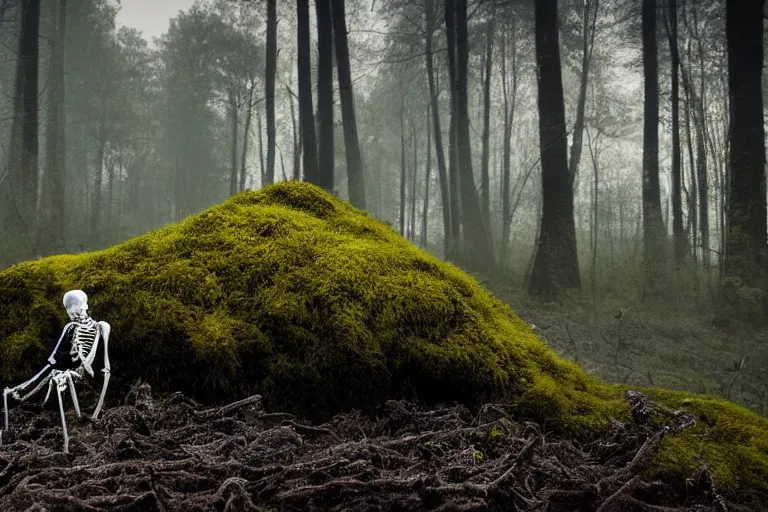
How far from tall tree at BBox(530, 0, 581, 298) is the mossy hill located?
7043mm

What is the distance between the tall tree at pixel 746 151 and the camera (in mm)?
7715

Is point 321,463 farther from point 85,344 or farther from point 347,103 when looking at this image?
point 347,103

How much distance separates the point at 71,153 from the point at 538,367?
33764 millimetres

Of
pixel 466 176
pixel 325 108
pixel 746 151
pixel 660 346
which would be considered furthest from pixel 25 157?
pixel 746 151

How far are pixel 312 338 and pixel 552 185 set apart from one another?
8.59m

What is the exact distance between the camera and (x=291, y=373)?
2.21 m

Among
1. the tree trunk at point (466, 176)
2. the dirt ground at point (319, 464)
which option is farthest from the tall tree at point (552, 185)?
the dirt ground at point (319, 464)

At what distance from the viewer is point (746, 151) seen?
794 cm

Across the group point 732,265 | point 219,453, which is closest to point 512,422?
point 219,453

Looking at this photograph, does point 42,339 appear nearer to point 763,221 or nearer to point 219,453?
point 219,453

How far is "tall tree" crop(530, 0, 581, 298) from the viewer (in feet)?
30.7

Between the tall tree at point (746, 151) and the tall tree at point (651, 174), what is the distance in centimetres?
226

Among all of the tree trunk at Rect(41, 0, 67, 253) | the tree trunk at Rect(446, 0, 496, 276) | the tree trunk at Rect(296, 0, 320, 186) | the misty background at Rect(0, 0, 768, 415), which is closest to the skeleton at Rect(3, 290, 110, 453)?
the misty background at Rect(0, 0, 768, 415)

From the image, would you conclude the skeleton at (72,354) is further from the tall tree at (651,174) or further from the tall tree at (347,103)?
the tall tree at (347,103)
